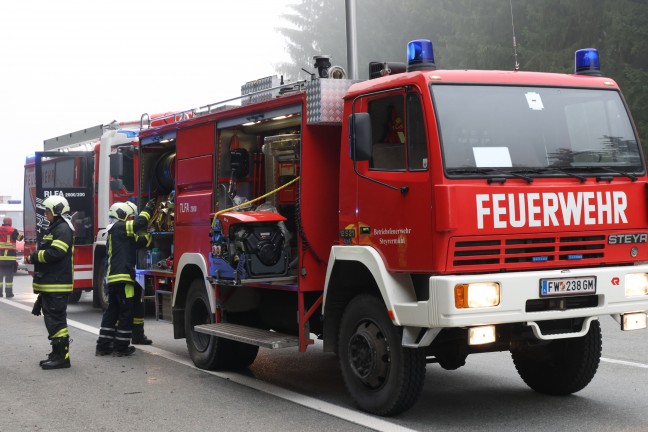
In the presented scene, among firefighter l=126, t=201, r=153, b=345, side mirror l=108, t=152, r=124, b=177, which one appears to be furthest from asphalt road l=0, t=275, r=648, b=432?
side mirror l=108, t=152, r=124, b=177

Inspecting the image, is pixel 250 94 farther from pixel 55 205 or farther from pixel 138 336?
pixel 138 336

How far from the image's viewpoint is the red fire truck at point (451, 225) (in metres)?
6.12

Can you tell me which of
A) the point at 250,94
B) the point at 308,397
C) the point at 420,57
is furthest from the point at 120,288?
the point at 420,57

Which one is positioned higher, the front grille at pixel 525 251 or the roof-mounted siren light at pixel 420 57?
the roof-mounted siren light at pixel 420 57

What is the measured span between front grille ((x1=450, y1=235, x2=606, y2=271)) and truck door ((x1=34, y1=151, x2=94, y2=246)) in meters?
10.9

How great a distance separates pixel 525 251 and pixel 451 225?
67 centimetres

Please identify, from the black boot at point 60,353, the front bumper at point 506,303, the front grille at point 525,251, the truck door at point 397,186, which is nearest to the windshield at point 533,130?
the truck door at point 397,186

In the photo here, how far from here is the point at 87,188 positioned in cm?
1589

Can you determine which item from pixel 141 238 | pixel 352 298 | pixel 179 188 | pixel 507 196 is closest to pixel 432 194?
pixel 507 196

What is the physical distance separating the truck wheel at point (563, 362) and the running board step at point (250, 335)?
194 centimetres

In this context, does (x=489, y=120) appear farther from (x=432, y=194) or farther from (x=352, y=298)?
(x=352, y=298)

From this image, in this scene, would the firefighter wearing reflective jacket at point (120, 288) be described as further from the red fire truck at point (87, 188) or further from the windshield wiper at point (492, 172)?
the windshield wiper at point (492, 172)

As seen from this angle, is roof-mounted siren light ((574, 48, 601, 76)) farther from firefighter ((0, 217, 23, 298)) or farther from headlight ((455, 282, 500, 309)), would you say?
firefighter ((0, 217, 23, 298))

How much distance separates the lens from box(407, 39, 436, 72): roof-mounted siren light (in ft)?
21.6
